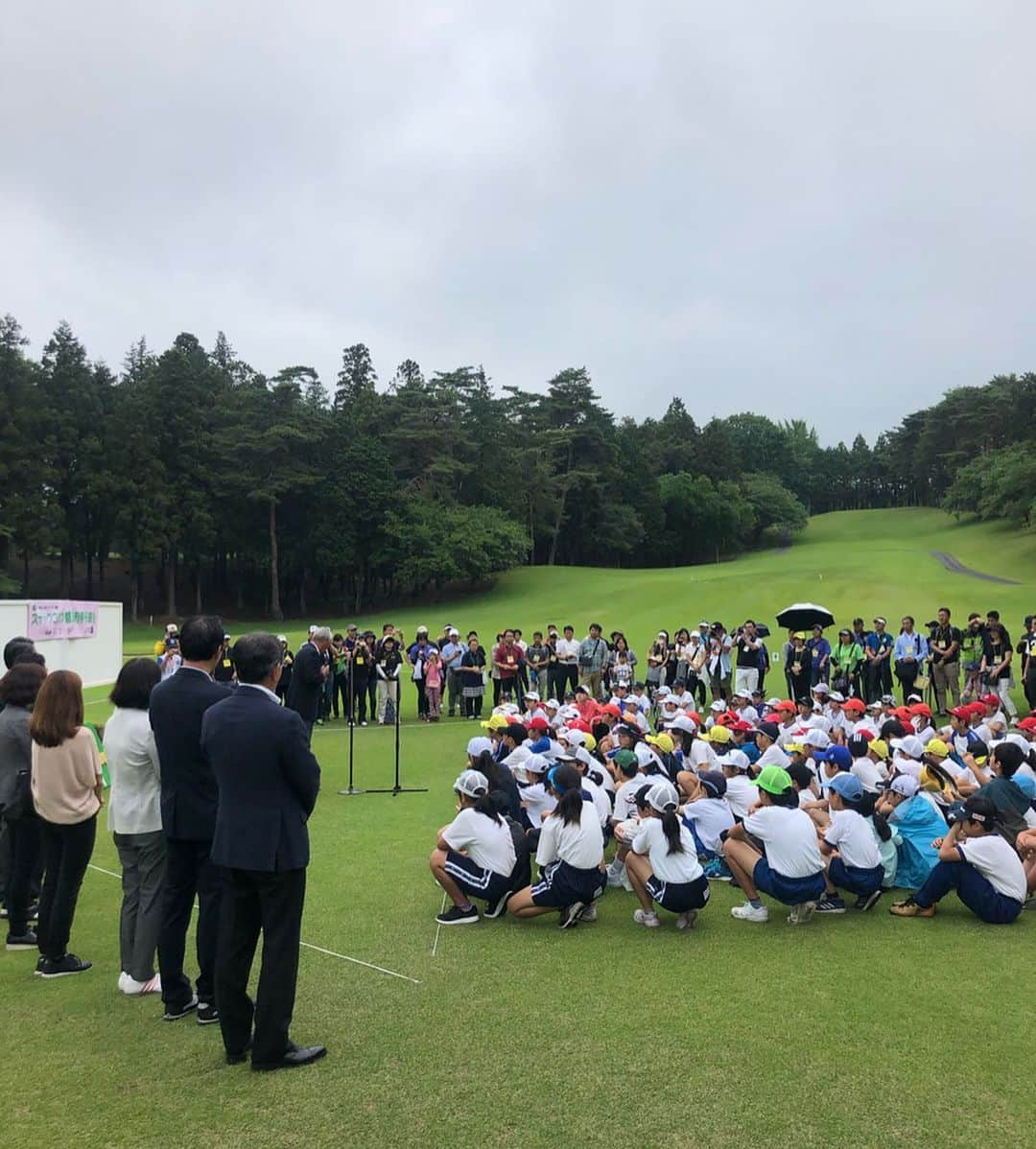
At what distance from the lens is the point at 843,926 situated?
6207 mm

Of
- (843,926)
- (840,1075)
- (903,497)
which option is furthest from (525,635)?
(903,497)

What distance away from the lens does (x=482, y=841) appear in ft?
20.7

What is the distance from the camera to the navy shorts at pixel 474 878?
6.28m

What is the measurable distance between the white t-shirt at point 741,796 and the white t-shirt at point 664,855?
146 centimetres

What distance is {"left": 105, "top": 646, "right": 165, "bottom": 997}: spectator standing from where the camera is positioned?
4688 mm

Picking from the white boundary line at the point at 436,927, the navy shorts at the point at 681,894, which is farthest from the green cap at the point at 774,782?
the white boundary line at the point at 436,927

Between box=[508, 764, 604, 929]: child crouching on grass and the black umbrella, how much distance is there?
12.7 m

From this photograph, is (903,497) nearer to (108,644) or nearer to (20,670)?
(108,644)

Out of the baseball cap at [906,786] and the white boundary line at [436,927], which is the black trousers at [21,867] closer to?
the white boundary line at [436,927]

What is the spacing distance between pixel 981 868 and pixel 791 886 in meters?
→ 1.36

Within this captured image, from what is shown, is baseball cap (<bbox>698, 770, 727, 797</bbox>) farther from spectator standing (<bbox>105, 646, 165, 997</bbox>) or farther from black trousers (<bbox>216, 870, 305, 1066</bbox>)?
spectator standing (<bbox>105, 646, 165, 997</bbox>)

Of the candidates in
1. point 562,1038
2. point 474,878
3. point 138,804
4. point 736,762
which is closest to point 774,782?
point 736,762

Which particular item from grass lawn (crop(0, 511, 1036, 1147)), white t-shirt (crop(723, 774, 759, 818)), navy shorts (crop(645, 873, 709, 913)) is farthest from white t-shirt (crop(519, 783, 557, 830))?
navy shorts (crop(645, 873, 709, 913))

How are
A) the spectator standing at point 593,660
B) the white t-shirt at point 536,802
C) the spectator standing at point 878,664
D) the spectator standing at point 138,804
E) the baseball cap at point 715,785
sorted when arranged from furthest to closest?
the spectator standing at point 593,660
the spectator standing at point 878,664
the white t-shirt at point 536,802
the baseball cap at point 715,785
the spectator standing at point 138,804
